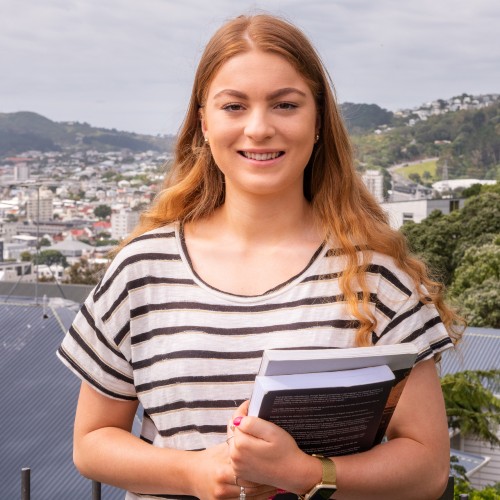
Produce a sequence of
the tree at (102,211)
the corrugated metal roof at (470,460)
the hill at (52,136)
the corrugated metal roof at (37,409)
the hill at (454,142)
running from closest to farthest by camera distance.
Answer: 1. the corrugated metal roof at (37,409)
2. the corrugated metal roof at (470,460)
3. the hill at (454,142)
4. the tree at (102,211)
5. the hill at (52,136)

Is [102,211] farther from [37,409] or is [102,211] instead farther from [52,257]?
[37,409]

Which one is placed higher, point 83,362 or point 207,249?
point 207,249

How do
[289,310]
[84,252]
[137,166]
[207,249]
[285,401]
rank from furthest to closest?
1. [137,166]
2. [84,252]
3. [207,249]
4. [289,310]
5. [285,401]

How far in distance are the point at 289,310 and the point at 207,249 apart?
220 mm

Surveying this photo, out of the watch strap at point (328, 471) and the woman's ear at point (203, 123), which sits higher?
the woman's ear at point (203, 123)

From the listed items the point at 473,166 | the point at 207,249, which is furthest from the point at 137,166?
the point at 207,249

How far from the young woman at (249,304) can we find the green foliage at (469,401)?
18.1ft

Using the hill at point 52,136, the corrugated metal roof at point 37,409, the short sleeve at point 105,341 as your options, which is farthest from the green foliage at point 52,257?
the short sleeve at point 105,341

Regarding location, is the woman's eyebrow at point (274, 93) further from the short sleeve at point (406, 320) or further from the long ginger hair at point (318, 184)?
the short sleeve at point (406, 320)

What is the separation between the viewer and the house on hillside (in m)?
12.2

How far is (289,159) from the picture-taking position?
1633 mm

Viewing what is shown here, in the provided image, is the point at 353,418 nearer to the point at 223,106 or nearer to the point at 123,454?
the point at 123,454

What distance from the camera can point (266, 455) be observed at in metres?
1.41

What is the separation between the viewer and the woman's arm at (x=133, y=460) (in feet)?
4.90
